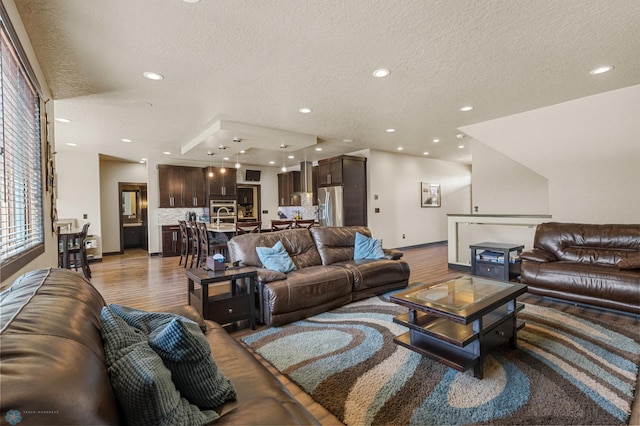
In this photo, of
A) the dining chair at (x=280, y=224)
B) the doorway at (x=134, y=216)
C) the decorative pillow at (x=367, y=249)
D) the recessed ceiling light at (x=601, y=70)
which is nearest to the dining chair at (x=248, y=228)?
the dining chair at (x=280, y=224)

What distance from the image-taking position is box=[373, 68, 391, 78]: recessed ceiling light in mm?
3145

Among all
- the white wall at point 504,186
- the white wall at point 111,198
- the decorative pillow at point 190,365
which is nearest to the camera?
the decorative pillow at point 190,365

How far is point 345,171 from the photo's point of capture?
23.2 feet

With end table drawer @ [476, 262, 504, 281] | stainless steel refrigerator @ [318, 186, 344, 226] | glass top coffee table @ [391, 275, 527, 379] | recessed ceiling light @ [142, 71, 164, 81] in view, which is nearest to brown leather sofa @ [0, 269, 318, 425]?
glass top coffee table @ [391, 275, 527, 379]

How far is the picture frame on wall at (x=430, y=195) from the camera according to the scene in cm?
850

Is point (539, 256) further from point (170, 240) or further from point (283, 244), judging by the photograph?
point (170, 240)

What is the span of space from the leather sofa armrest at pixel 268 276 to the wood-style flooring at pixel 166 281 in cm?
50

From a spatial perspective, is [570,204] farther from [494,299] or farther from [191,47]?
[191,47]

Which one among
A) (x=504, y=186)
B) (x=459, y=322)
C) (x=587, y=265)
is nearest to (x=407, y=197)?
(x=504, y=186)

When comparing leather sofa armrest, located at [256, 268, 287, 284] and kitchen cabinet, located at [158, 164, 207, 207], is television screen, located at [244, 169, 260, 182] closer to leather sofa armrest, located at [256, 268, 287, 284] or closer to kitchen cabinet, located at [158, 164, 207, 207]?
kitchen cabinet, located at [158, 164, 207, 207]

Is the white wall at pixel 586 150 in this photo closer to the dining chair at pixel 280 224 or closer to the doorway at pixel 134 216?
the dining chair at pixel 280 224

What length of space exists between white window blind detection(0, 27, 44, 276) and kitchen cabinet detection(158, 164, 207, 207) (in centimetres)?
525

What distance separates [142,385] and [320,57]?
2857 mm

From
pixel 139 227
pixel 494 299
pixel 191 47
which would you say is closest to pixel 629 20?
pixel 494 299
